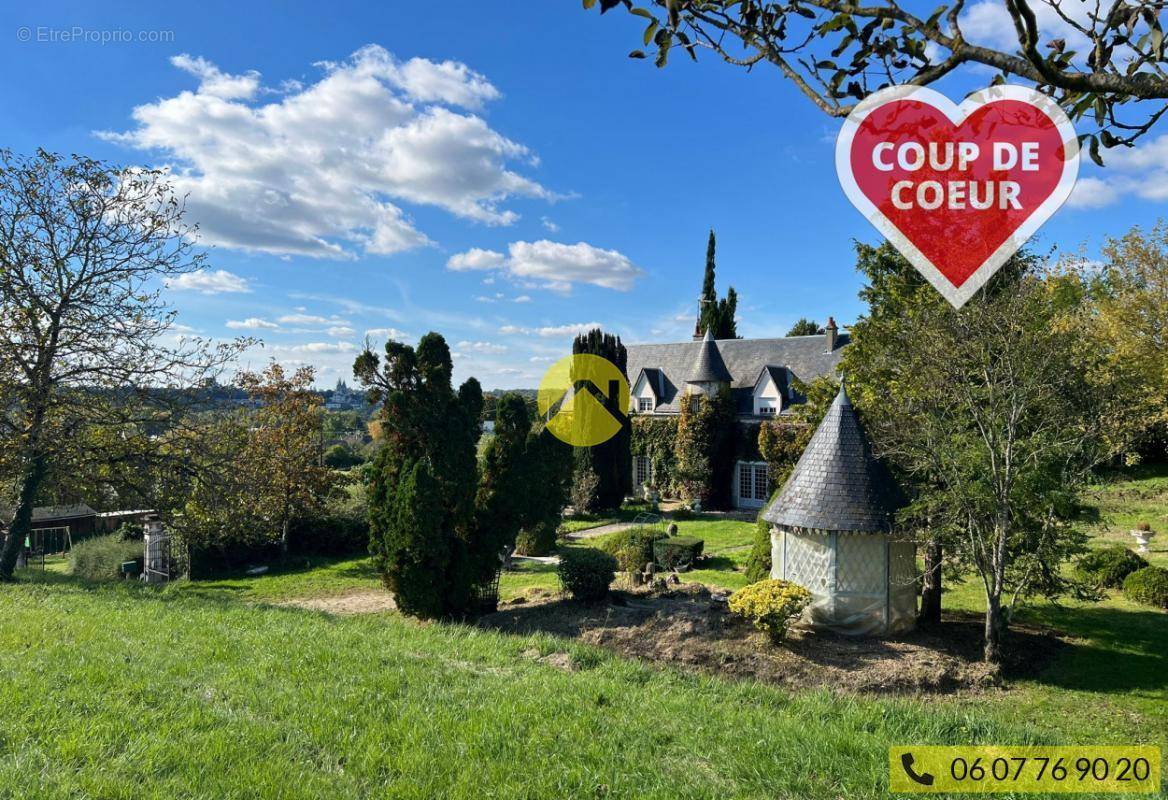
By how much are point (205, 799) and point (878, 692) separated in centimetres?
915

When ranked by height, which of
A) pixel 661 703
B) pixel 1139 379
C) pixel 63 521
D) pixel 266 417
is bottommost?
pixel 63 521

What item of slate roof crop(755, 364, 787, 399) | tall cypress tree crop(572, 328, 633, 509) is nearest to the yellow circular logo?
tall cypress tree crop(572, 328, 633, 509)

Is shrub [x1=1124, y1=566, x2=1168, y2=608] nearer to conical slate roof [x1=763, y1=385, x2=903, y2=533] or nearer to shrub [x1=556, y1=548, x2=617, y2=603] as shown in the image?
conical slate roof [x1=763, y1=385, x2=903, y2=533]

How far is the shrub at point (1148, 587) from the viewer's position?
14.4m

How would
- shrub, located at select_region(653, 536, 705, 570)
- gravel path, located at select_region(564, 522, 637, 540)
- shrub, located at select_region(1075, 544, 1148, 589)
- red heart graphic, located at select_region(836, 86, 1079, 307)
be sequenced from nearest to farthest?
red heart graphic, located at select_region(836, 86, 1079, 307)
shrub, located at select_region(1075, 544, 1148, 589)
shrub, located at select_region(653, 536, 705, 570)
gravel path, located at select_region(564, 522, 637, 540)

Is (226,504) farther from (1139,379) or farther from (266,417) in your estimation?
(1139,379)

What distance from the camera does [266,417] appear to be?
2452 cm

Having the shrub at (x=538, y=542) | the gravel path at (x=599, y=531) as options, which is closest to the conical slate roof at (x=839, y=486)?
the shrub at (x=538, y=542)

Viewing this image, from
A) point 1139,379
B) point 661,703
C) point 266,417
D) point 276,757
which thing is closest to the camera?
point 276,757

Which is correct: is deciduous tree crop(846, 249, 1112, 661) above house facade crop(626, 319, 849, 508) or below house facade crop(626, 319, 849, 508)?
below

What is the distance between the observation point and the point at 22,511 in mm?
15242

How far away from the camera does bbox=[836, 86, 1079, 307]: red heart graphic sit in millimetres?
3396

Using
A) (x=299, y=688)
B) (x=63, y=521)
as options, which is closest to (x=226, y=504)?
(x=299, y=688)

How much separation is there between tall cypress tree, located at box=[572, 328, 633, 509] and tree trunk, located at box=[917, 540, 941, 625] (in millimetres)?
19719
